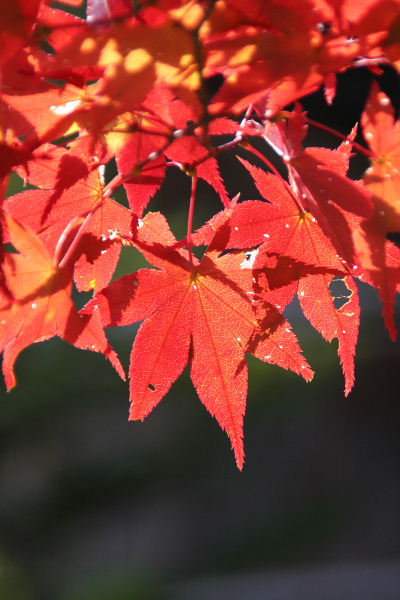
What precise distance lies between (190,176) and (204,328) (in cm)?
16

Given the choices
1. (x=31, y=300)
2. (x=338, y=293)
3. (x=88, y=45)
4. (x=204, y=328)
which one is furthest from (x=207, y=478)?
(x=88, y=45)

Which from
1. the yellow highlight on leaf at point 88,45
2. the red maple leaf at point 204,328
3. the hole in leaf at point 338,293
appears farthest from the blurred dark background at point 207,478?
the yellow highlight on leaf at point 88,45

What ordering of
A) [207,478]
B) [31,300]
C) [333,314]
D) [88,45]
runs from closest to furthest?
[88,45]
[31,300]
[333,314]
[207,478]

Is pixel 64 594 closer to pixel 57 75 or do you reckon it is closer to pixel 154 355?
pixel 154 355

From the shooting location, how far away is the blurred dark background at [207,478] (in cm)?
332

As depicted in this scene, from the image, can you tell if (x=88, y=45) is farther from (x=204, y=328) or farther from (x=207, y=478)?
(x=207, y=478)

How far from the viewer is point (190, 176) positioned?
0.56 meters

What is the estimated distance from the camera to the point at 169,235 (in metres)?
0.65

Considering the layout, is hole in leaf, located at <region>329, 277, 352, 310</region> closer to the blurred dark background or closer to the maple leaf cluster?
the maple leaf cluster

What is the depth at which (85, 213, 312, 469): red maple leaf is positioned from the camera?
609 millimetres

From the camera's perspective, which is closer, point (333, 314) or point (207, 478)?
point (333, 314)

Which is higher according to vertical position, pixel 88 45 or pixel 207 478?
pixel 88 45

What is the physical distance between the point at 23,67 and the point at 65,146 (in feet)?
0.36

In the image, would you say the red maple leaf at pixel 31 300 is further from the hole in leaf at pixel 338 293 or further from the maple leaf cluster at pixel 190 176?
the hole in leaf at pixel 338 293
